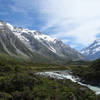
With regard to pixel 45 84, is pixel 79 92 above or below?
below

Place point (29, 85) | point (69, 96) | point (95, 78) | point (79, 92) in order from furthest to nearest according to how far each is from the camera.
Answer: point (95, 78), point (29, 85), point (79, 92), point (69, 96)

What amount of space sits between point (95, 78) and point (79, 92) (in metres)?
57.4

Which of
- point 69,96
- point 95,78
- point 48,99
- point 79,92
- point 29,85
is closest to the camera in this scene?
point 48,99

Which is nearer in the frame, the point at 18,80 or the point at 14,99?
the point at 14,99

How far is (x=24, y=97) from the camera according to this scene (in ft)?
137

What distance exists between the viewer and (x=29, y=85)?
5000 centimetres

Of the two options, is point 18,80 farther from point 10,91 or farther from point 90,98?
point 90,98

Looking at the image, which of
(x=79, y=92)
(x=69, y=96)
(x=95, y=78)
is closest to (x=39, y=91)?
(x=69, y=96)

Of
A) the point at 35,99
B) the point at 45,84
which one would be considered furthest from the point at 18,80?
the point at 35,99

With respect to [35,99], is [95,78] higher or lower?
higher

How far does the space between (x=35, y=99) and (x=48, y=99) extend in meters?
2.93

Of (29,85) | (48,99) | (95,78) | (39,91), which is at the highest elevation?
(95,78)

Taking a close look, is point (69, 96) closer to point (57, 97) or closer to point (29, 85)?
point (57, 97)

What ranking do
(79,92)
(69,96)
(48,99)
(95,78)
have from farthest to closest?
(95,78) < (79,92) < (69,96) < (48,99)
